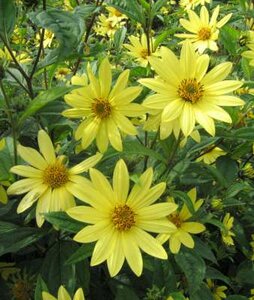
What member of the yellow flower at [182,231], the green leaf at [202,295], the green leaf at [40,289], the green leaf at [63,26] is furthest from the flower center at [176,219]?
the green leaf at [63,26]

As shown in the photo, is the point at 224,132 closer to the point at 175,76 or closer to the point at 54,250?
the point at 175,76

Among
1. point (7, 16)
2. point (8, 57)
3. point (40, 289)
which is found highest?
point (8, 57)

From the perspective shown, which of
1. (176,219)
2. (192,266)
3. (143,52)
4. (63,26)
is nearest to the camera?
(63,26)

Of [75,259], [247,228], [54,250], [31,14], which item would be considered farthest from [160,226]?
[247,228]

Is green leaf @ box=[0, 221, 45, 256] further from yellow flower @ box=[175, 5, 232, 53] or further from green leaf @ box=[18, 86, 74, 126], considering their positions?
yellow flower @ box=[175, 5, 232, 53]

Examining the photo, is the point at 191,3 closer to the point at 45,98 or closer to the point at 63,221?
the point at 45,98

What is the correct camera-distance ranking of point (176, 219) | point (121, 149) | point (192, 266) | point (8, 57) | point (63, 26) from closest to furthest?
point (63, 26)
point (121, 149)
point (192, 266)
point (176, 219)
point (8, 57)

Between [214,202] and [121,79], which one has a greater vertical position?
[121,79]

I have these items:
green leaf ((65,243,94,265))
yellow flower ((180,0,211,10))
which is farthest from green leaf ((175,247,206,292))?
yellow flower ((180,0,211,10))

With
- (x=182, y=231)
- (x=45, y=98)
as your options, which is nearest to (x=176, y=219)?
(x=182, y=231)
